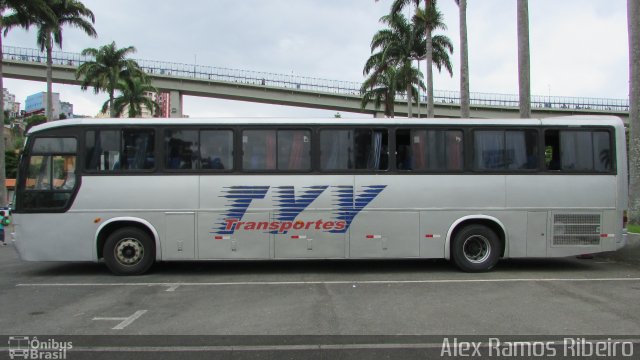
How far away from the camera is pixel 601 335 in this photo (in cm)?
589

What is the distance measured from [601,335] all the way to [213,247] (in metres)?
6.76

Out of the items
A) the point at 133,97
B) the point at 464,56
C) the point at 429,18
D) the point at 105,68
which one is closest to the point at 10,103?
the point at 133,97

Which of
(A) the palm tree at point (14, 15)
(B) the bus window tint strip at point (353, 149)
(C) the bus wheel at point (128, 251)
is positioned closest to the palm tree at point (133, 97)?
(A) the palm tree at point (14, 15)

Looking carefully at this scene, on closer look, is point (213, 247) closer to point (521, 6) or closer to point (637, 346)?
point (637, 346)

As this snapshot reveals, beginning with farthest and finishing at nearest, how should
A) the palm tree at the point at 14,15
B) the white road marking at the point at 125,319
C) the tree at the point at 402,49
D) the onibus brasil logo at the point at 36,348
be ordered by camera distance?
the tree at the point at 402,49
the palm tree at the point at 14,15
the white road marking at the point at 125,319
the onibus brasil logo at the point at 36,348

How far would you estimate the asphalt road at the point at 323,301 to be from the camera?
614cm

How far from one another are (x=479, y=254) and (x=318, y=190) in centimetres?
357

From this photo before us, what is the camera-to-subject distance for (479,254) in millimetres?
10141

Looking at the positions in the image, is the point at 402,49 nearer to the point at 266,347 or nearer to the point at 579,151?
the point at 579,151

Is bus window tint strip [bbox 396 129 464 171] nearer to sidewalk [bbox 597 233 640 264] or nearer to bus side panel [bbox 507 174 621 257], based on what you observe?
bus side panel [bbox 507 174 621 257]

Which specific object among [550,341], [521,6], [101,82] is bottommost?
[550,341]

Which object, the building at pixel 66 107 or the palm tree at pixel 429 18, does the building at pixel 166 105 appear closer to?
the building at pixel 66 107

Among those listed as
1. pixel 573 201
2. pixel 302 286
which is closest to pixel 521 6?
pixel 573 201

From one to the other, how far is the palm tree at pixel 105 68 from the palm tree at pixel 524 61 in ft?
118
